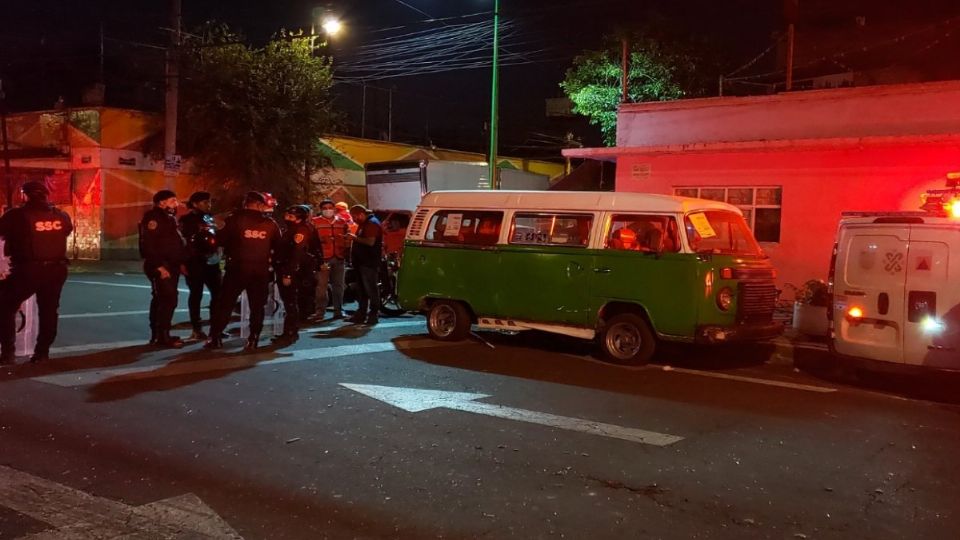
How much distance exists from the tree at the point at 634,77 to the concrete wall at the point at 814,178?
5.86 metres

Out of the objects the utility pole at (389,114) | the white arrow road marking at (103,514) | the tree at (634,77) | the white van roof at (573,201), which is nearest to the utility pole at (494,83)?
the tree at (634,77)

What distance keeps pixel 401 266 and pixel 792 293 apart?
7481 millimetres

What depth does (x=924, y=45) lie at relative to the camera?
20812mm

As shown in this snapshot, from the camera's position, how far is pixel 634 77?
2069 centimetres

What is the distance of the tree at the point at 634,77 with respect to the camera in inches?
795

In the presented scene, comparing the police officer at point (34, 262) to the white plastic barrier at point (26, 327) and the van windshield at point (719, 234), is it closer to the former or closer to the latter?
the white plastic barrier at point (26, 327)

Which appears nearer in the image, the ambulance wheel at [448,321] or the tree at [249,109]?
the ambulance wheel at [448,321]

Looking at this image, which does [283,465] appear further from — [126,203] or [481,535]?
[126,203]

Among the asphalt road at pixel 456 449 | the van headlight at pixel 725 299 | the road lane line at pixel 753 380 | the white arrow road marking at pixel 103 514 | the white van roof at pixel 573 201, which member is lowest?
the white arrow road marking at pixel 103 514

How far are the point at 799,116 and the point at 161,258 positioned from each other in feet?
35.7

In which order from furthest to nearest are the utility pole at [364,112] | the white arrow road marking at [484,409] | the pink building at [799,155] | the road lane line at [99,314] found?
Answer: 1. the utility pole at [364,112]
2. the pink building at [799,155]
3. the road lane line at [99,314]
4. the white arrow road marking at [484,409]

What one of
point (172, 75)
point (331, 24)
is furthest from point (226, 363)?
point (331, 24)

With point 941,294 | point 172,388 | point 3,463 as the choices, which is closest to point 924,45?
point 941,294

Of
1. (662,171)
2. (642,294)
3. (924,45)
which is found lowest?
(642,294)
